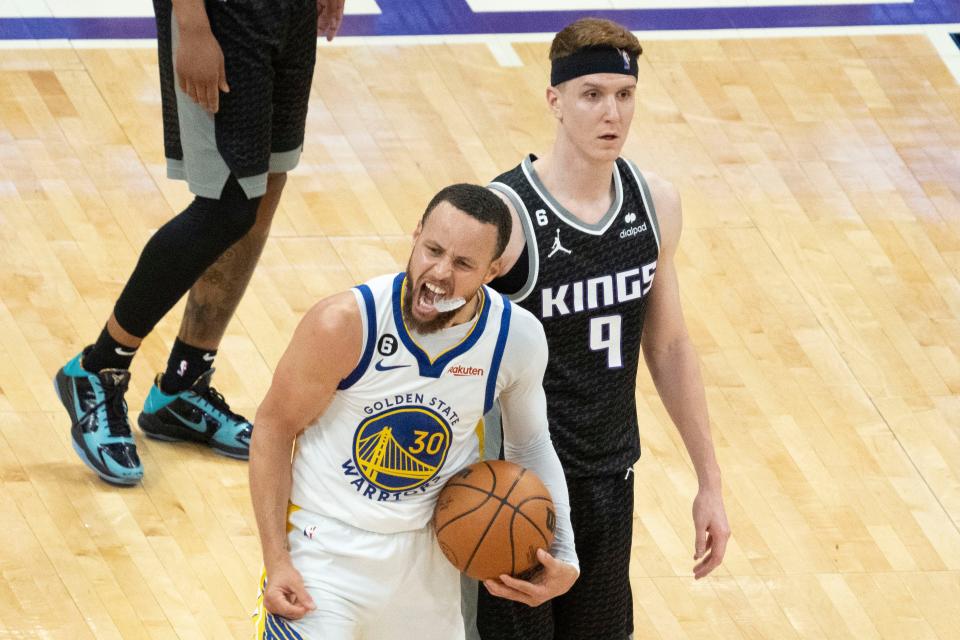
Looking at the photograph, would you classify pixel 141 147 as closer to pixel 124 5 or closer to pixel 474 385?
pixel 124 5

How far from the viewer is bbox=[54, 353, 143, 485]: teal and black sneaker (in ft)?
17.0

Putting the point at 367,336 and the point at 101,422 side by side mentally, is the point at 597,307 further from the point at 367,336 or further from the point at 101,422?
the point at 101,422

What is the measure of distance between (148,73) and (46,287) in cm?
144

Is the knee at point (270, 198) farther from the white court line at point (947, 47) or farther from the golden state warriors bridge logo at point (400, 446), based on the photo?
the white court line at point (947, 47)

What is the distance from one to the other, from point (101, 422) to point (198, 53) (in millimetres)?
1147

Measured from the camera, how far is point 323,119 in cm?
700

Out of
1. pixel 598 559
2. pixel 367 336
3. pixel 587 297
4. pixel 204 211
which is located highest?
pixel 367 336

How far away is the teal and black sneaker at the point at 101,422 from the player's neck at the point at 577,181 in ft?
5.33

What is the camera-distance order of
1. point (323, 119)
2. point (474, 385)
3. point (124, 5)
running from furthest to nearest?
point (124, 5)
point (323, 119)
point (474, 385)

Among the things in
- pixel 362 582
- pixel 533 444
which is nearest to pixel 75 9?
pixel 533 444

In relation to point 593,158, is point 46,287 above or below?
below

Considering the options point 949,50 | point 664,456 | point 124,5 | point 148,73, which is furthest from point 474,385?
point 949,50

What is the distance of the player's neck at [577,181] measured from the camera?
13.9 feet

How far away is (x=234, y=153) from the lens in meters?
4.93
